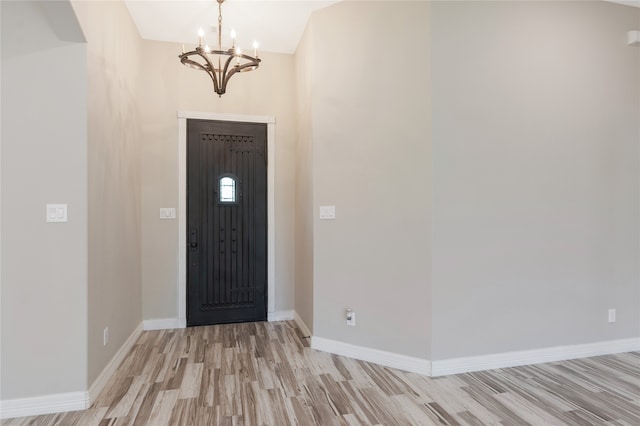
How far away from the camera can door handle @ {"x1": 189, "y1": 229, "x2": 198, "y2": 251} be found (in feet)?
12.9

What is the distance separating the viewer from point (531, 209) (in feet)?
9.64

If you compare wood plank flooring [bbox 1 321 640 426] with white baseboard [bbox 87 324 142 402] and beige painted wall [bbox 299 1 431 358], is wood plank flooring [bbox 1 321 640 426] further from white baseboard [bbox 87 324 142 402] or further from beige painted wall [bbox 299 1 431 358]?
beige painted wall [bbox 299 1 431 358]

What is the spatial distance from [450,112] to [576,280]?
6.09 feet

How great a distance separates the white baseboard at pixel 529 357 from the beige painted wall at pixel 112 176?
2.54m

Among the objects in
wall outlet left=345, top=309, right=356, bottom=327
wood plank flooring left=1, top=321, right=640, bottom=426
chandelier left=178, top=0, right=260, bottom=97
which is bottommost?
wood plank flooring left=1, top=321, right=640, bottom=426

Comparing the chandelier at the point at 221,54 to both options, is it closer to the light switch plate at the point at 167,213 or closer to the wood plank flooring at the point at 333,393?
the light switch plate at the point at 167,213

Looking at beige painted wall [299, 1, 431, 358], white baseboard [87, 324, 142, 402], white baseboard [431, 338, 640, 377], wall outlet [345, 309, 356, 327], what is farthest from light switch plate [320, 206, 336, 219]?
white baseboard [87, 324, 142, 402]

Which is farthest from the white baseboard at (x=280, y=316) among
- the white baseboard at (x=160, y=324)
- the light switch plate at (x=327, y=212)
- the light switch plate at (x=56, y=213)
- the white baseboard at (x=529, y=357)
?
the light switch plate at (x=56, y=213)

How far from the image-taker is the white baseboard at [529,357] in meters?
2.75

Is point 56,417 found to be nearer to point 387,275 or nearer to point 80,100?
point 80,100

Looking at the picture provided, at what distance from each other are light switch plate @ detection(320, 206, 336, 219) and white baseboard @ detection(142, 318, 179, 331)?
209 centimetres

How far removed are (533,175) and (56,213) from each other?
3548 millimetres

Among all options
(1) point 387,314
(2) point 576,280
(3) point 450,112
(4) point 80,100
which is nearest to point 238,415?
(1) point 387,314

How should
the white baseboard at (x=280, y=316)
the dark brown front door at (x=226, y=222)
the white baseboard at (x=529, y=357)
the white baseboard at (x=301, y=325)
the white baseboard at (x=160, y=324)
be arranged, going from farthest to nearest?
the white baseboard at (x=280, y=316), the dark brown front door at (x=226, y=222), the white baseboard at (x=160, y=324), the white baseboard at (x=301, y=325), the white baseboard at (x=529, y=357)
